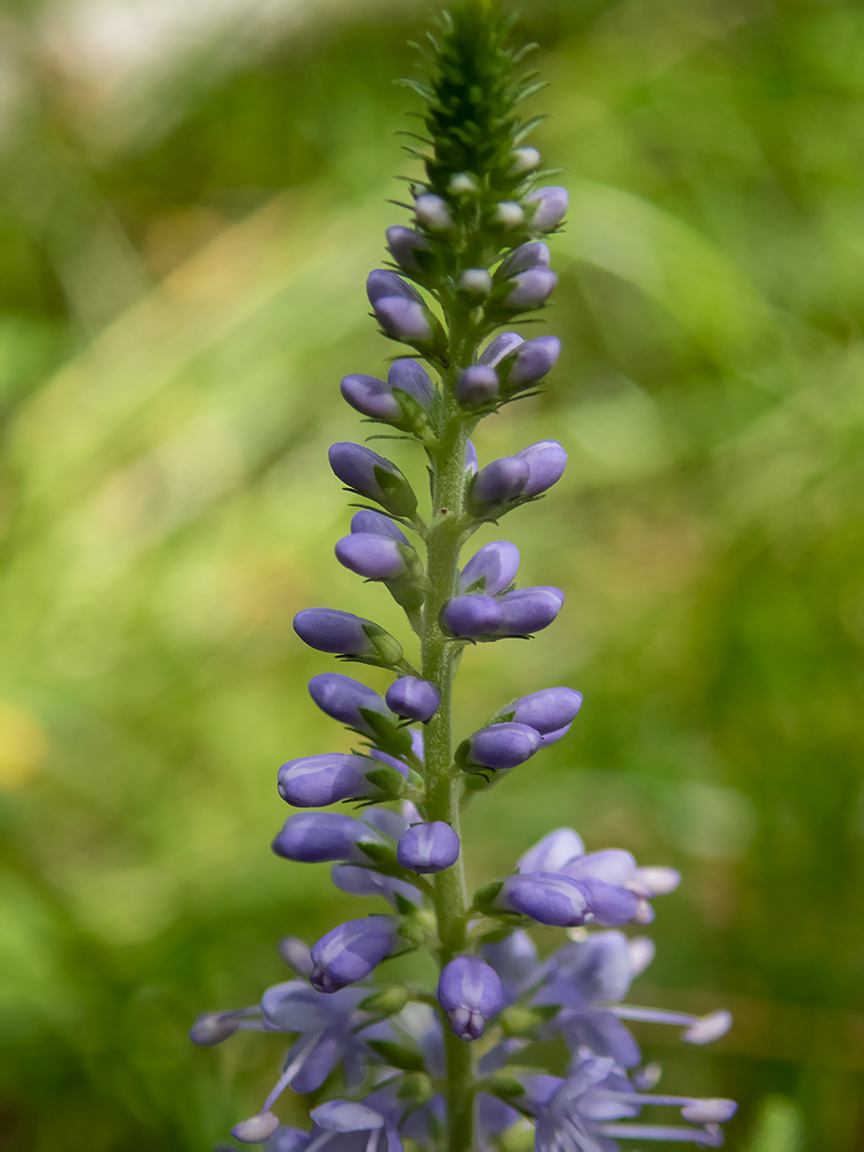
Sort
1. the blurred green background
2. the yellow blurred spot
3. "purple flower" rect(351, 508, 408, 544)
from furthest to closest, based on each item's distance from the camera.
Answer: the yellow blurred spot → the blurred green background → "purple flower" rect(351, 508, 408, 544)

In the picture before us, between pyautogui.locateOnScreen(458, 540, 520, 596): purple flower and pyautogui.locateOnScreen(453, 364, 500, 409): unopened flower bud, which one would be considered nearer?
pyautogui.locateOnScreen(453, 364, 500, 409): unopened flower bud

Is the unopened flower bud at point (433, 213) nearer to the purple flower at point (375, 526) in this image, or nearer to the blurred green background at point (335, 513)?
the purple flower at point (375, 526)

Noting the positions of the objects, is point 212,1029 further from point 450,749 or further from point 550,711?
point 550,711

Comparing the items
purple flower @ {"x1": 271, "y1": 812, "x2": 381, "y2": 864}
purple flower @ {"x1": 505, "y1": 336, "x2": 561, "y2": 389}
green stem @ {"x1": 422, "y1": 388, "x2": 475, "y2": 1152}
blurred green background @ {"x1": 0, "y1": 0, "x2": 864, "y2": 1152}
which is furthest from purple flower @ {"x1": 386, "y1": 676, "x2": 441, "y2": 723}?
blurred green background @ {"x1": 0, "y1": 0, "x2": 864, "y2": 1152}

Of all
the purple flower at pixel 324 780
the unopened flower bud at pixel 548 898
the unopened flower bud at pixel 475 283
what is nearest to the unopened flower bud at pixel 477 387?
the unopened flower bud at pixel 475 283

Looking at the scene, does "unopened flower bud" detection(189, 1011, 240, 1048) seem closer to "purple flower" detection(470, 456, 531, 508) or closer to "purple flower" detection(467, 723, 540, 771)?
"purple flower" detection(467, 723, 540, 771)

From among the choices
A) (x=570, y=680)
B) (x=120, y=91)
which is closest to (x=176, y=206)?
(x=120, y=91)

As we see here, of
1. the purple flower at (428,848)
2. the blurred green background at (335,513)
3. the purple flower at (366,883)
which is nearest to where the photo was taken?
the purple flower at (428,848)
